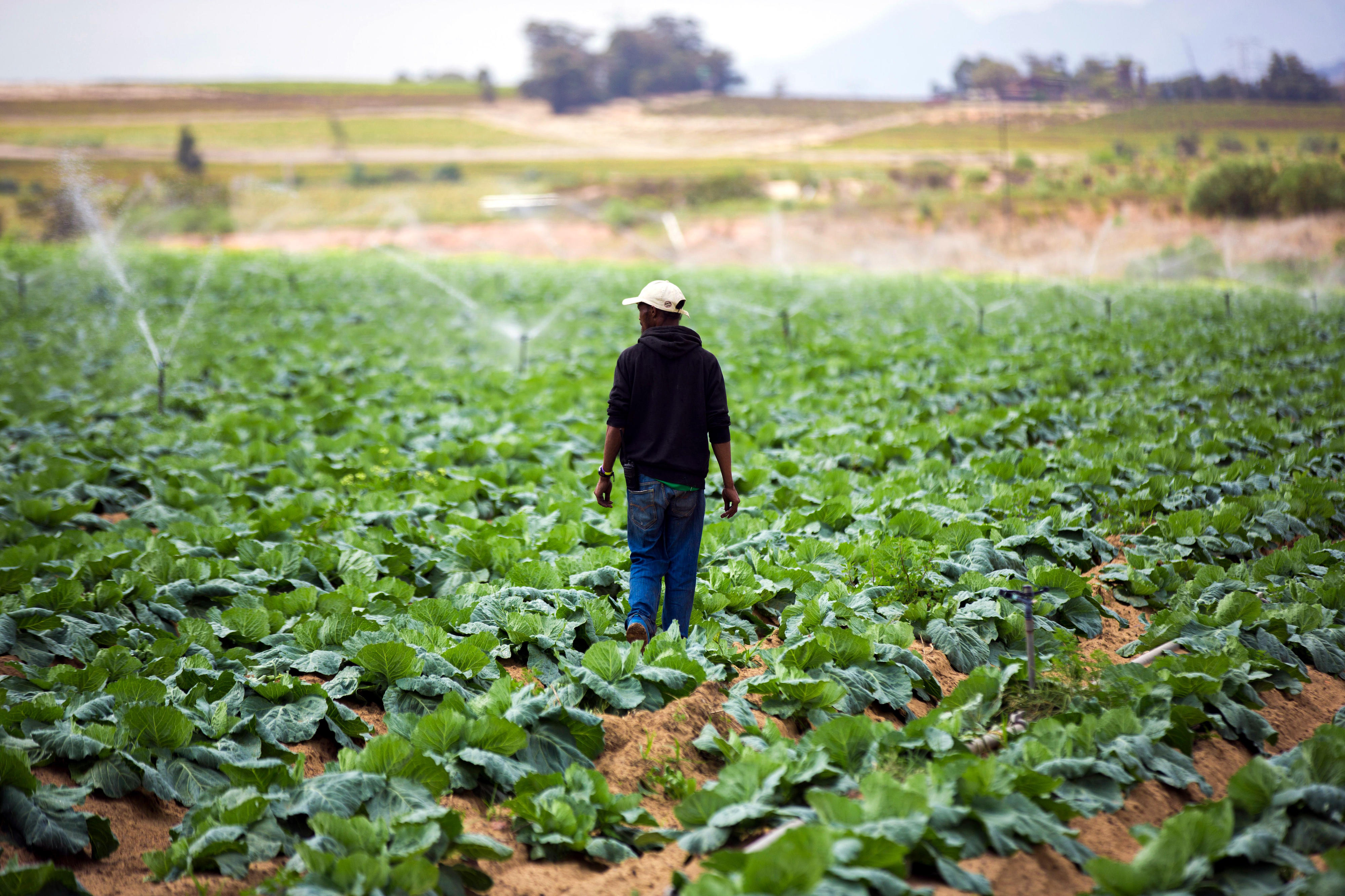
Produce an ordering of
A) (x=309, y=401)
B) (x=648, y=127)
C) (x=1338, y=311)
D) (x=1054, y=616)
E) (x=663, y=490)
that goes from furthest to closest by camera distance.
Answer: (x=648, y=127), (x=1338, y=311), (x=309, y=401), (x=1054, y=616), (x=663, y=490)

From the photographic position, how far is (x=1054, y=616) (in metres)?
4.54

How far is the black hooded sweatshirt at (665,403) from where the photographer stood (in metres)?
3.95

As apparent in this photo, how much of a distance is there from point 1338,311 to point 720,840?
886 inches

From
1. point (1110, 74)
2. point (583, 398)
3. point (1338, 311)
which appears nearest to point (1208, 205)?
point (1110, 74)

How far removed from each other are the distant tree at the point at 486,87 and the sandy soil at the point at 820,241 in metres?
48.2

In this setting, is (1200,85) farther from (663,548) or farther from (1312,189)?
(663,548)

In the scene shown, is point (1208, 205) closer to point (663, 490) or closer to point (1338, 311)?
point (1338, 311)

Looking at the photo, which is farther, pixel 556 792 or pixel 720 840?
pixel 556 792

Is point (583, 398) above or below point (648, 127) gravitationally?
below

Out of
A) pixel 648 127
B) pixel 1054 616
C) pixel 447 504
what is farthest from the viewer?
pixel 648 127

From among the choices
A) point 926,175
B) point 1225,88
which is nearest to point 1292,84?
point 1225,88

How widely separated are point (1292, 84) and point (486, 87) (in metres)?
85.0

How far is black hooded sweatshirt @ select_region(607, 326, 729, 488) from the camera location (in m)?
3.95

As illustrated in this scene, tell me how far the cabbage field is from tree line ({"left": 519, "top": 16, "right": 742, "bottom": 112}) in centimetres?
9443
